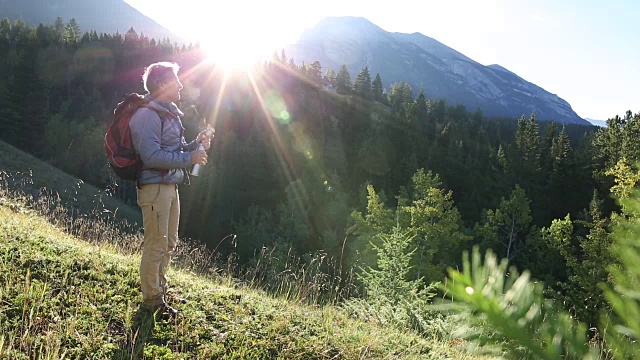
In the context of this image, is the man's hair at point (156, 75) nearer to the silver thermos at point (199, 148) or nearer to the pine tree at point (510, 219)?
the silver thermos at point (199, 148)

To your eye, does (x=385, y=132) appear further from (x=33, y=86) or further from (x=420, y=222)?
(x=33, y=86)

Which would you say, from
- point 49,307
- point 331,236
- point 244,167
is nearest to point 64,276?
point 49,307

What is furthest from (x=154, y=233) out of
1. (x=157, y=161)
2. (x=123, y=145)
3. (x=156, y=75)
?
(x=156, y=75)

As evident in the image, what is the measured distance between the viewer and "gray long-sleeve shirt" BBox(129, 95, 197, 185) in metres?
3.44

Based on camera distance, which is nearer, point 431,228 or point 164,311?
point 164,311

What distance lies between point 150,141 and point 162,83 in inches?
22.3

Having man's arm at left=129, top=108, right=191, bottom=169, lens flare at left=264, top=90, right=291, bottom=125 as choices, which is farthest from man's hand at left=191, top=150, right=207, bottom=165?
lens flare at left=264, top=90, right=291, bottom=125

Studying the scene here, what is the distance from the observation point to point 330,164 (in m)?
49.2

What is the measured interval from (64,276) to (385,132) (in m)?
51.4

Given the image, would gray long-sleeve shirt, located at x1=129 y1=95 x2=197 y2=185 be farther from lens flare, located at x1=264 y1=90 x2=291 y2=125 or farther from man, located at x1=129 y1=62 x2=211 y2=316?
lens flare, located at x1=264 y1=90 x2=291 y2=125

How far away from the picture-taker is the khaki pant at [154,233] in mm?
3633

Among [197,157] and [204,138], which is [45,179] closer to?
[204,138]

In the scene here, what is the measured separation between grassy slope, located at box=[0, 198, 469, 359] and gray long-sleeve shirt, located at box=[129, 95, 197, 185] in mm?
1222

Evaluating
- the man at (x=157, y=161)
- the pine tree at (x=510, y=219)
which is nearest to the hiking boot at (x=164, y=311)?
the man at (x=157, y=161)
